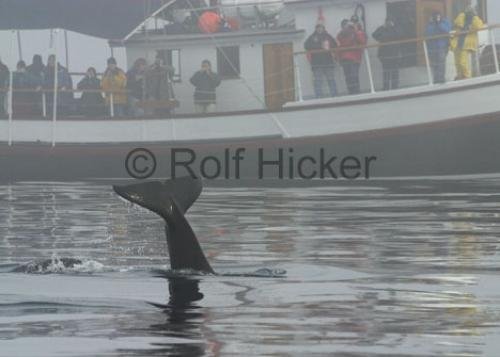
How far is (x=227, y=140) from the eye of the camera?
1742 inches

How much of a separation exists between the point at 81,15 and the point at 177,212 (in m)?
29.1

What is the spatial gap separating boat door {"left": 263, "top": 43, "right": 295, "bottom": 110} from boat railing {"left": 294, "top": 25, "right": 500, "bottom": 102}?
0.64 metres

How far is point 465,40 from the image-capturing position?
41.1m

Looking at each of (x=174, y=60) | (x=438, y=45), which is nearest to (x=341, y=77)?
(x=438, y=45)

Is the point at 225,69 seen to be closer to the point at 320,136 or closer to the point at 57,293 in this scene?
the point at 320,136

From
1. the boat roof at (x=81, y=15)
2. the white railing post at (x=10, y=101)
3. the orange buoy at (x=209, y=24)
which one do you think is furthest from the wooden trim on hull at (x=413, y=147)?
the white railing post at (x=10, y=101)

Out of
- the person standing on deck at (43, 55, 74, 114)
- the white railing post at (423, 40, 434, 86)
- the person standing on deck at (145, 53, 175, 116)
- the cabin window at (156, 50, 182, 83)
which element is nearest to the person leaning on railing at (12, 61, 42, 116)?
the person standing on deck at (43, 55, 74, 114)

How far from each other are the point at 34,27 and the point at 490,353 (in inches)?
1399

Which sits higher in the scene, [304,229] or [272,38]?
[272,38]

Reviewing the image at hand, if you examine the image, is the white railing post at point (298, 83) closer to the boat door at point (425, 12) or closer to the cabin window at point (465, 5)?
the boat door at point (425, 12)

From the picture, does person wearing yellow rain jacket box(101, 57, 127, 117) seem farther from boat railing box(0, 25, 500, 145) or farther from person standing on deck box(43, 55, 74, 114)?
person standing on deck box(43, 55, 74, 114)

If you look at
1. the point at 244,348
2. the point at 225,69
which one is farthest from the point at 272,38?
the point at 244,348

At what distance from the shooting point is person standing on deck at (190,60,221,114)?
43.0m

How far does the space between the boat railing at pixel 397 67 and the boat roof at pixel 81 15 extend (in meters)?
4.56
